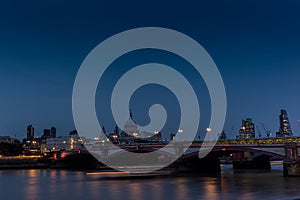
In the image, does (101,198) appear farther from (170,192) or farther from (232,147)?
(232,147)

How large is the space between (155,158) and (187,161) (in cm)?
4250

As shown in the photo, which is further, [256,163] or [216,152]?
[256,163]

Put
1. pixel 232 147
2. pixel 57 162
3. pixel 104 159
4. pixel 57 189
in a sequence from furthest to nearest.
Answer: pixel 57 162 → pixel 104 159 → pixel 232 147 → pixel 57 189

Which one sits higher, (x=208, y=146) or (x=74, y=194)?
(x=208, y=146)

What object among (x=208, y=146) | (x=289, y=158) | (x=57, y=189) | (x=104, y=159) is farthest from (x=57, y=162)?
(x=289, y=158)

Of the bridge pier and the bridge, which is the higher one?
the bridge

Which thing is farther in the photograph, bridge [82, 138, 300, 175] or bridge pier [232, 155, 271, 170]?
bridge pier [232, 155, 271, 170]

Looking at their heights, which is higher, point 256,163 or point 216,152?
point 216,152

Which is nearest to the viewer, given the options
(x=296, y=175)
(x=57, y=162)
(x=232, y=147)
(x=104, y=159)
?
(x=296, y=175)

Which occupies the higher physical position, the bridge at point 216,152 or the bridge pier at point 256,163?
the bridge at point 216,152

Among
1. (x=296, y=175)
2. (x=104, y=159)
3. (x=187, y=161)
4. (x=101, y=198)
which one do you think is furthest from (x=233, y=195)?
(x=104, y=159)

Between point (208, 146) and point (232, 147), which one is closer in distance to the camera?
point (232, 147)

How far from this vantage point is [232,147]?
60344 mm

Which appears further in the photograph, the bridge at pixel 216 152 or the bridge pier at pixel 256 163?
the bridge pier at pixel 256 163
